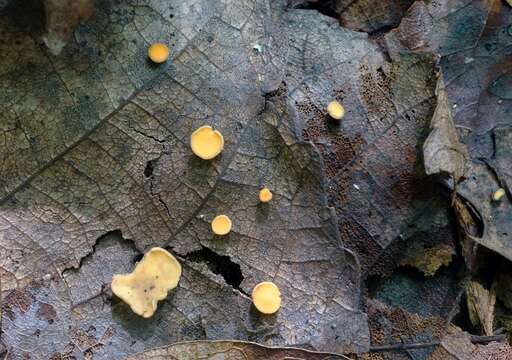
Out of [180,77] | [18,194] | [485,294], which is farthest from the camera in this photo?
[485,294]

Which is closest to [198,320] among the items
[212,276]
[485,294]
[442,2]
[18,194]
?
[212,276]

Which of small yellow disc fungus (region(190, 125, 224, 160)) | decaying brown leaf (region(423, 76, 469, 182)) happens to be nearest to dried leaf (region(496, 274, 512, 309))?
decaying brown leaf (region(423, 76, 469, 182))

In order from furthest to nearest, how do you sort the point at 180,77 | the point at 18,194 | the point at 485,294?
the point at 485,294 → the point at 180,77 → the point at 18,194

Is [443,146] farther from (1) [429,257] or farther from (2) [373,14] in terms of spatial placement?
(2) [373,14]

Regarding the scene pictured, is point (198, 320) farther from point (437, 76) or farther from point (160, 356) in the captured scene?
point (437, 76)

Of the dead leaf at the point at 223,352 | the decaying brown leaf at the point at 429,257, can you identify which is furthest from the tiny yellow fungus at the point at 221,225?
the decaying brown leaf at the point at 429,257

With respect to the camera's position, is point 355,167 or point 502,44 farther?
point 502,44
